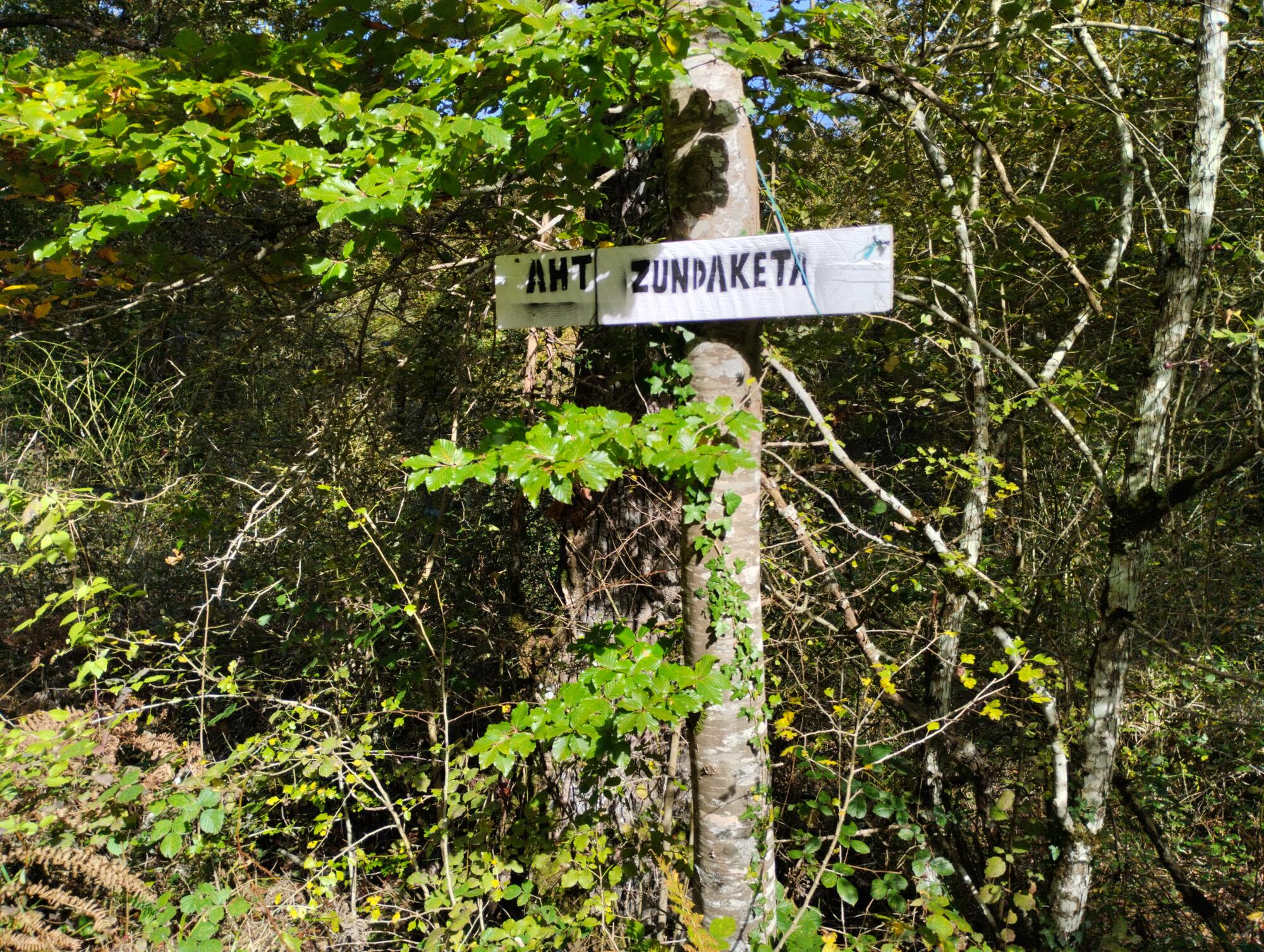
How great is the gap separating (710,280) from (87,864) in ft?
9.15

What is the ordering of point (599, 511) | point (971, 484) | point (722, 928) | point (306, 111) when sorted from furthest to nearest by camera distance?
point (971, 484) → point (599, 511) → point (722, 928) → point (306, 111)

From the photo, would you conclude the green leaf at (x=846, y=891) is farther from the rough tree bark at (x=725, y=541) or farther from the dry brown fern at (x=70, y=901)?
the dry brown fern at (x=70, y=901)

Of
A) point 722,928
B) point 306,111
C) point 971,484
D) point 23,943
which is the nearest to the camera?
point 306,111

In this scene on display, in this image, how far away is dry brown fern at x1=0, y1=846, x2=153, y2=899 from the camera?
93.3 inches

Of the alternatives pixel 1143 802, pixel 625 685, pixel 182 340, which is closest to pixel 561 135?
pixel 625 685

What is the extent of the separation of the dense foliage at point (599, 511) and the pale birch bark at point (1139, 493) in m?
0.01

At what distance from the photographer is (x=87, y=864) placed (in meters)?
2.40

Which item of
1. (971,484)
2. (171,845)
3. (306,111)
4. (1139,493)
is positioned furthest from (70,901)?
(1139,493)

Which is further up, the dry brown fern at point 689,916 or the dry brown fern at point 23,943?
the dry brown fern at point 689,916

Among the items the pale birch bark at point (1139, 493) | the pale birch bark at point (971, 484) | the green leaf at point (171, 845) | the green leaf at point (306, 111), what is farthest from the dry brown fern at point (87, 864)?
the pale birch bark at point (1139, 493)

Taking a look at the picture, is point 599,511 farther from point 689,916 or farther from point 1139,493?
point 1139,493

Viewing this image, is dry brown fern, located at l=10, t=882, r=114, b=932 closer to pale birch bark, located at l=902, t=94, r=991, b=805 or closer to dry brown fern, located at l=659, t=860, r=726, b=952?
dry brown fern, located at l=659, t=860, r=726, b=952

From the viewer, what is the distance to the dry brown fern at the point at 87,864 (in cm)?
237

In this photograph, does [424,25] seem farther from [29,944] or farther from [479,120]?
[29,944]
